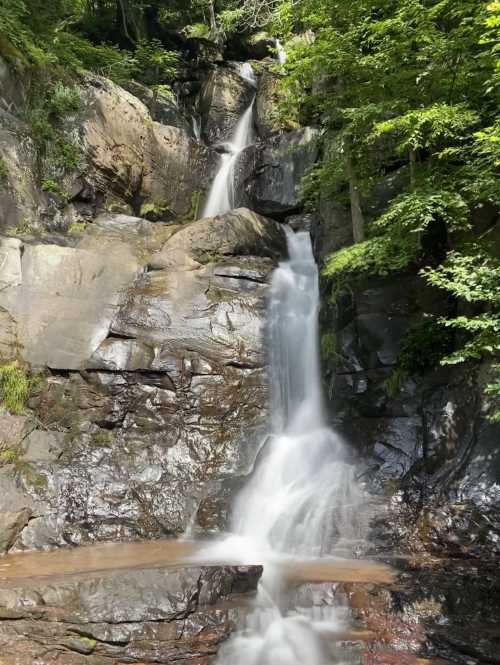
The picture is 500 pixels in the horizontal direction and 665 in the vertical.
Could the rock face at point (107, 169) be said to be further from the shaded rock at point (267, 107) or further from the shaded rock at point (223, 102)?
the shaded rock at point (223, 102)

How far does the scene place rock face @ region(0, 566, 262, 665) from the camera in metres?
5.42

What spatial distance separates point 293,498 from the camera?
28.9 ft

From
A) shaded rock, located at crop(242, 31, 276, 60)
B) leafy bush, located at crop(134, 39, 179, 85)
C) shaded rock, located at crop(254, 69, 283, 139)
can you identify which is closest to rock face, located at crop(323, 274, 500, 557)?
shaded rock, located at crop(254, 69, 283, 139)

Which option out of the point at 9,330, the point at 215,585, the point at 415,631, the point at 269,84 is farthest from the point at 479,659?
the point at 269,84

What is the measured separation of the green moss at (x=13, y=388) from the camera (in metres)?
10.3

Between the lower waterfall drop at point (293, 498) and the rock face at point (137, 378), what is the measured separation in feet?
1.48

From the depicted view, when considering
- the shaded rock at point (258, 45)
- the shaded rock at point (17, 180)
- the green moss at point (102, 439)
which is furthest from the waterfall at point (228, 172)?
the green moss at point (102, 439)

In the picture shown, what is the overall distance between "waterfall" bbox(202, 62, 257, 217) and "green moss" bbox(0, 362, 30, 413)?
25.7ft

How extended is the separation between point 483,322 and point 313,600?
3711 mm

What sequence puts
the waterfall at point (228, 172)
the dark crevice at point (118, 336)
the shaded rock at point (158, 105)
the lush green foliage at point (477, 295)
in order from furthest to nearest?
the shaded rock at point (158, 105)
the waterfall at point (228, 172)
the dark crevice at point (118, 336)
the lush green foliage at point (477, 295)

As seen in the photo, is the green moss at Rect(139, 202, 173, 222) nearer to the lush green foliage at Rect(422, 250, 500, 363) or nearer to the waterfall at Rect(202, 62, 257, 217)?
the waterfall at Rect(202, 62, 257, 217)

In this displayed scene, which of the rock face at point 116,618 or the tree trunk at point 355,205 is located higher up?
the tree trunk at point 355,205

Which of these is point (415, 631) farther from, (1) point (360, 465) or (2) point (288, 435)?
(2) point (288, 435)

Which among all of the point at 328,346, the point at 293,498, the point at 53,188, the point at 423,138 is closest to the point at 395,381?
the point at 328,346
